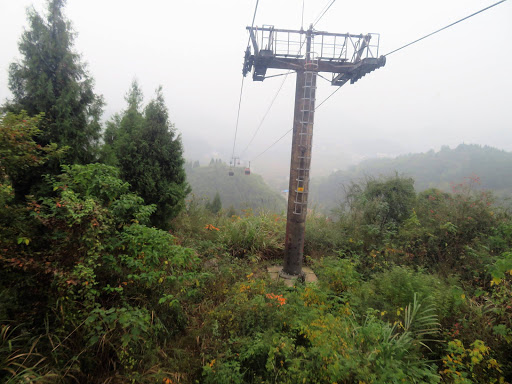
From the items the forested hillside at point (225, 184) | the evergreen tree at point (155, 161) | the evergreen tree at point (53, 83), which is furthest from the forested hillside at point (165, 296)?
the forested hillside at point (225, 184)

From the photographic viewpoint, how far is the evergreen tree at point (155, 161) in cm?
592

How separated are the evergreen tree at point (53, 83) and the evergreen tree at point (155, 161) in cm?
88

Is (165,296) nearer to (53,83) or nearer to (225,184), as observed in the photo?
(53,83)

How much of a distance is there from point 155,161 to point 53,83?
257cm

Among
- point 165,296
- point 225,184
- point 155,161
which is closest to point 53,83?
point 155,161

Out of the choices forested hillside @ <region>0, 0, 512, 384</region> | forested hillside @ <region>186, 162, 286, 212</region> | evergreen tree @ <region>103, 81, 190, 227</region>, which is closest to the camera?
forested hillside @ <region>0, 0, 512, 384</region>

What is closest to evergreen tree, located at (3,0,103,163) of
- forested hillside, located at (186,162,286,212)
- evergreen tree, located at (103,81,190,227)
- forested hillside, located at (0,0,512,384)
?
forested hillside, located at (0,0,512,384)

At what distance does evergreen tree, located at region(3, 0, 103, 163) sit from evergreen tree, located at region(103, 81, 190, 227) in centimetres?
88

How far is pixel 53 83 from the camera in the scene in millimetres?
4863

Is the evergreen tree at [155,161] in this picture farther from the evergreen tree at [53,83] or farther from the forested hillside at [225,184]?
the forested hillside at [225,184]

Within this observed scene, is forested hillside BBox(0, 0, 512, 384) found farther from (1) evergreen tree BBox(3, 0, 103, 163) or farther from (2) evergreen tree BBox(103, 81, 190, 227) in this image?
(2) evergreen tree BBox(103, 81, 190, 227)

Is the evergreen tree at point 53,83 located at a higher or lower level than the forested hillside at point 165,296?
higher

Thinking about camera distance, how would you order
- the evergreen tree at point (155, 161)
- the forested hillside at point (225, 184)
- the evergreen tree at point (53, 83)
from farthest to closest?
the forested hillside at point (225, 184) < the evergreen tree at point (155, 161) < the evergreen tree at point (53, 83)

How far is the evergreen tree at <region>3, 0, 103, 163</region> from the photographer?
4.65 meters
